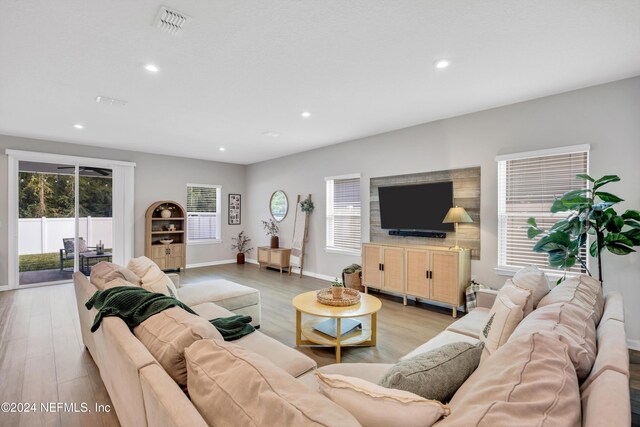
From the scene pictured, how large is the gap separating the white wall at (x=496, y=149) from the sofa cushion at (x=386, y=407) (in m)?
3.45

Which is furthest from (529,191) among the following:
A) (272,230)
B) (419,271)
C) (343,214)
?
(272,230)

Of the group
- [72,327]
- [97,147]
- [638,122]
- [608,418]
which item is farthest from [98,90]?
[638,122]

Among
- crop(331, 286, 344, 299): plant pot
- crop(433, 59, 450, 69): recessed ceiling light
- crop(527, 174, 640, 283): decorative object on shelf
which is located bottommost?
crop(331, 286, 344, 299): plant pot

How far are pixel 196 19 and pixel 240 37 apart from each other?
0.33 metres

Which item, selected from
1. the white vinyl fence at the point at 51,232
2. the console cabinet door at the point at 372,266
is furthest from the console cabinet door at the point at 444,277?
the white vinyl fence at the point at 51,232

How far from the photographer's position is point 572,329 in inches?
50.2

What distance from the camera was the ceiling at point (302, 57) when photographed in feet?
6.70

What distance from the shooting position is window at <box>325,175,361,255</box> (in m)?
5.61

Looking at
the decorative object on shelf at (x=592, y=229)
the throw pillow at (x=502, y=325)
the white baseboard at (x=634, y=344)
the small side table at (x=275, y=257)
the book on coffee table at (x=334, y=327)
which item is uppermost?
the decorative object on shelf at (x=592, y=229)

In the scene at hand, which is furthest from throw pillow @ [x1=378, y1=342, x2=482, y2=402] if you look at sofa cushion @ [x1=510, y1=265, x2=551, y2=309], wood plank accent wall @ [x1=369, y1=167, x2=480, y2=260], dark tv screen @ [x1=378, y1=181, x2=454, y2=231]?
dark tv screen @ [x1=378, y1=181, x2=454, y2=231]

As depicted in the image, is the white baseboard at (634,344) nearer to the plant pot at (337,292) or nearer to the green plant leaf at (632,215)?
the green plant leaf at (632,215)

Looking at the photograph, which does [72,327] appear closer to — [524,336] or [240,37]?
[240,37]

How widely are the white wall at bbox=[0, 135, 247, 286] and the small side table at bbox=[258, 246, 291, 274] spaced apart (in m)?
1.48

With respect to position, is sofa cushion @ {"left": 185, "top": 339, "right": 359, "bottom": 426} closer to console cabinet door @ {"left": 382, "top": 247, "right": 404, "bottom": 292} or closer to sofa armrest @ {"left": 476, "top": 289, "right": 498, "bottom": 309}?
sofa armrest @ {"left": 476, "top": 289, "right": 498, "bottom": 309}
